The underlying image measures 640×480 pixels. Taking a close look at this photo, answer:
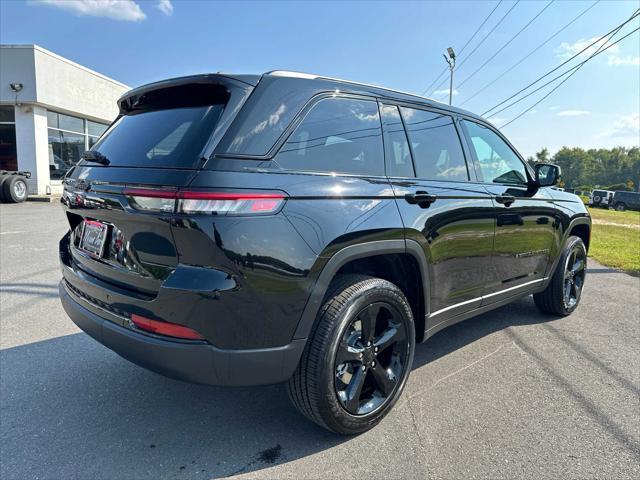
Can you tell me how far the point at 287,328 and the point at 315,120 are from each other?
1.10 metres

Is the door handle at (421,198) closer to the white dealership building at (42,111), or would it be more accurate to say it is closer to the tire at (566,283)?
the tire at (566,283)

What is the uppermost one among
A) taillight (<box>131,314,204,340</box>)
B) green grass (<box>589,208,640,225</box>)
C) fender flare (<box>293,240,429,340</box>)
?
fender flare (<box>293,240,429,340</box>)

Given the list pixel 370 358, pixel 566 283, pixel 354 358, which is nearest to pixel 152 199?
pixel 354 358

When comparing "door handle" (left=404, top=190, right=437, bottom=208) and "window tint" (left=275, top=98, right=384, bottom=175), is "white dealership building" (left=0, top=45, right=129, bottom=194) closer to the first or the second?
"window tint" (left=275, top=98, right=384, bottom=175)

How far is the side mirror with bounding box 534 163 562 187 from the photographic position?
3873 millimetres

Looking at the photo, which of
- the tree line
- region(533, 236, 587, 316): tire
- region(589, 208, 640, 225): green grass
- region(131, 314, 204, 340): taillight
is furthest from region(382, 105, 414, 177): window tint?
the tree line

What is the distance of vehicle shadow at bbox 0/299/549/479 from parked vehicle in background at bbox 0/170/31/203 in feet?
46.6

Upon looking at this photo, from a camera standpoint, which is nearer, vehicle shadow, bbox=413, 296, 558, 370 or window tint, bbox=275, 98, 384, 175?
window tint, bbox=275, 98, 384, 175

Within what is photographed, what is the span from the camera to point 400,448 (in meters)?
2.34

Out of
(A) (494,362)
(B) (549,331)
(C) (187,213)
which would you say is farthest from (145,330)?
→ (B) (549,331)

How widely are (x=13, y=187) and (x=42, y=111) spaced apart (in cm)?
462

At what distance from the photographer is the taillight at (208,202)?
1.85 meters

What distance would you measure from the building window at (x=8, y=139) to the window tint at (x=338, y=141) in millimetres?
19872

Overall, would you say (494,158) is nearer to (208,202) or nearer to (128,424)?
(208,202)
